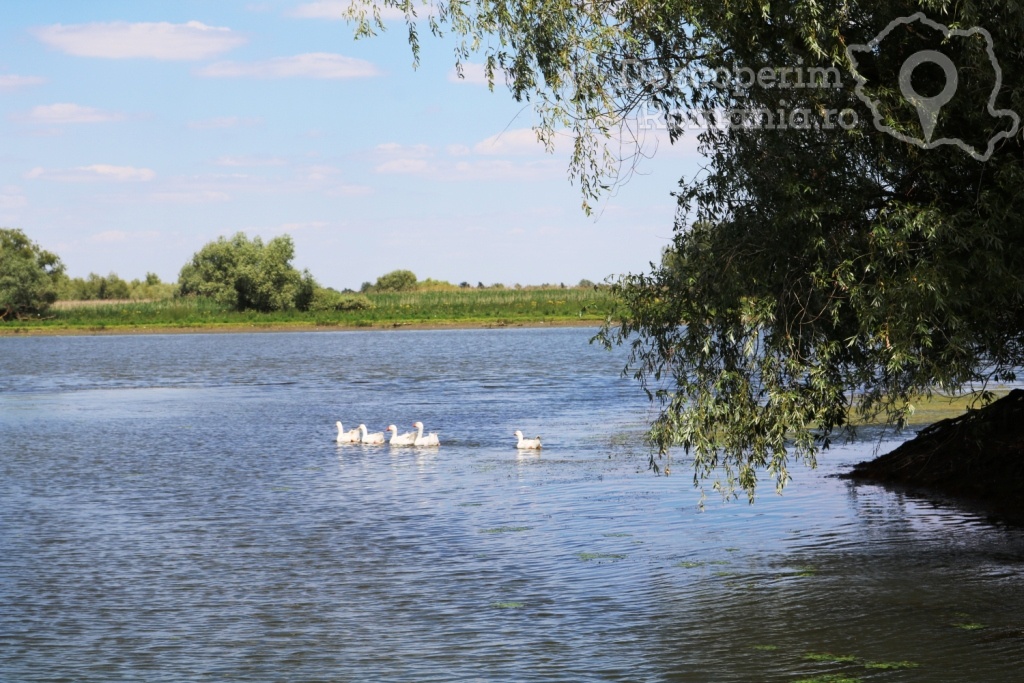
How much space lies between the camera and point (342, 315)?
12281 centimetres

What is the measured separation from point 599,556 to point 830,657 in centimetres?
474

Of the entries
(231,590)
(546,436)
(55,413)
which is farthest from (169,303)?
(231,590)

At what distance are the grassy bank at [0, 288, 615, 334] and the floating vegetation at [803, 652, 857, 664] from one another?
103788mm

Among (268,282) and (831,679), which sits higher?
(268,282)

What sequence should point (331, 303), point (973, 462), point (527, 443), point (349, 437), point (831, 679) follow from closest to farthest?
point (831, 679)
point (973, 462)
point (527, 443)
point (349, 437)
point (331, 303)

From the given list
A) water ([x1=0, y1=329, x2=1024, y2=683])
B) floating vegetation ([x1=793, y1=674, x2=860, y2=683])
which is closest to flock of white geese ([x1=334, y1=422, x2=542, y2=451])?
water ([x1=0, y1=329, x2=1024, y2=683])

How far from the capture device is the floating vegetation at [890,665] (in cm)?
1104

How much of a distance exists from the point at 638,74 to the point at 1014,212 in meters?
4.98

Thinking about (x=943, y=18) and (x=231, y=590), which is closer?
(x=943, y=18)

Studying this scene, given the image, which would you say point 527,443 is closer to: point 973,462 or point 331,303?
point 973,462

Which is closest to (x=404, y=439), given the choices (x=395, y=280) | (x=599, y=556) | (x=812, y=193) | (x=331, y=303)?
(x=599, y=556)

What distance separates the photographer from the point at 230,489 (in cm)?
2214

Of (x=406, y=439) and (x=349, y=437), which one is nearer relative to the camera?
(x=406, y=439)

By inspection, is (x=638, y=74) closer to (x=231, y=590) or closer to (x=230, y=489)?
(x=231, y=590)
